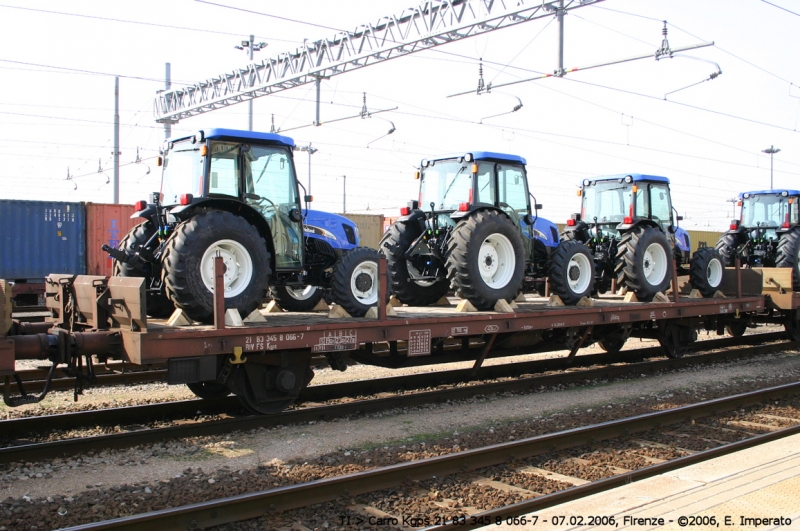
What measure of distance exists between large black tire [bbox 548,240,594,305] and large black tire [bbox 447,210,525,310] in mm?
1028

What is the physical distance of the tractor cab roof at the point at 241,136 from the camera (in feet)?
26.6

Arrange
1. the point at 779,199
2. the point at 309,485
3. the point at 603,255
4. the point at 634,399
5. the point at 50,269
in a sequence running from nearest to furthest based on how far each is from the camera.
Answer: the point at 309,485, the point at 634,399, the point at 603,255, the point at 779,199, the point at 50,269

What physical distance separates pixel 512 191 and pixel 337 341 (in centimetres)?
454

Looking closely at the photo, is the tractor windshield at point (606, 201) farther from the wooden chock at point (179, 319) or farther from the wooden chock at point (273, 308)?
the wooden chock at point (179, 319)

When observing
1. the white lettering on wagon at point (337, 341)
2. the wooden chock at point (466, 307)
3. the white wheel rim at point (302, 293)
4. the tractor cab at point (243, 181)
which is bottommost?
the white lettering on wagon at point (337, 341)

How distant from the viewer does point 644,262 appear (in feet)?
41.1

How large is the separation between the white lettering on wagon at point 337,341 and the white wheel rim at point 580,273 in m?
4.79

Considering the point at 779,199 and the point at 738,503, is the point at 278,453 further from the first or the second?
the point at 779,199

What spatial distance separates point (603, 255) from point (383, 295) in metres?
6.57

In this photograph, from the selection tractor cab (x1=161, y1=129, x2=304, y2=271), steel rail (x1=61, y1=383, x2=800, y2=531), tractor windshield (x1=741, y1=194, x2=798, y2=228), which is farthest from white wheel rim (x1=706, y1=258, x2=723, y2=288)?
tractor cab (x1=161, y1=129, x2=304, y2=271)

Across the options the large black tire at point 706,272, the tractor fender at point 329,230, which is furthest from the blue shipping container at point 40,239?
the large black tire at point 706,272

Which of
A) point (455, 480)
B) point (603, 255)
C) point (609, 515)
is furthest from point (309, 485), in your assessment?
point (603, 255)

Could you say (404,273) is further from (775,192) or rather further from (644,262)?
(775,192)

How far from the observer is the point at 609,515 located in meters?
4.86
